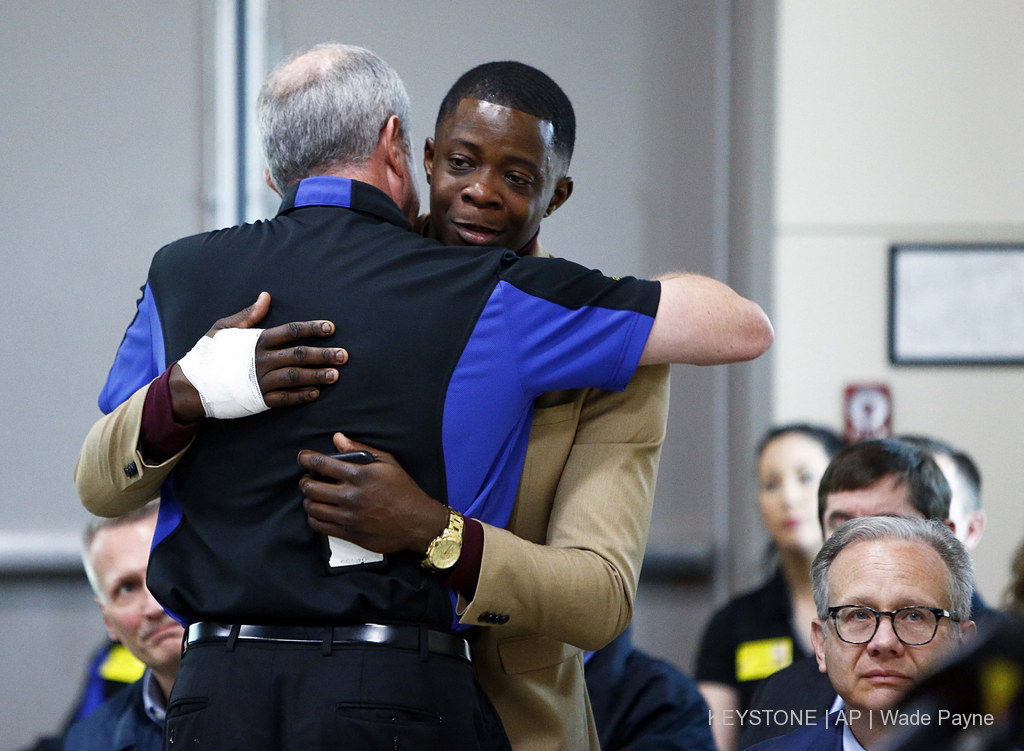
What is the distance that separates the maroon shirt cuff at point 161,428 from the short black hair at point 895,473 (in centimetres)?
141

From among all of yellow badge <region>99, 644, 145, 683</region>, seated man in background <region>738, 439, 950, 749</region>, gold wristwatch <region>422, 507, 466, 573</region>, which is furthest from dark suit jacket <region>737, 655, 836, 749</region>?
yellow badge <region>99, 644, 145, 683</region>

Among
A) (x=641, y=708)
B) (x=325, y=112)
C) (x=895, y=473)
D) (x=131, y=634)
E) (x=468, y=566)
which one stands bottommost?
(x=641, y=708)

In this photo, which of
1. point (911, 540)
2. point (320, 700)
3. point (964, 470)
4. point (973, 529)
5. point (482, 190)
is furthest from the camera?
point (964, 470)

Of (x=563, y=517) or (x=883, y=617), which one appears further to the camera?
(x=883, y=617)

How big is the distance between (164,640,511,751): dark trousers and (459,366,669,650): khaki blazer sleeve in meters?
0.11

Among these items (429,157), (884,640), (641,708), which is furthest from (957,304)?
(429,157)

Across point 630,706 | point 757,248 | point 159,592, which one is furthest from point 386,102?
point 757,248

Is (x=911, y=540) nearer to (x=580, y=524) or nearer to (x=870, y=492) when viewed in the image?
(x=870, y=492)

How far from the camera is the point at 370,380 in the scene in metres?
1.46

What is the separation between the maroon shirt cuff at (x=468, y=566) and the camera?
1.42 m

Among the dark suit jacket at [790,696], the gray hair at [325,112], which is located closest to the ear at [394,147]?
the gray hair at [325,112]

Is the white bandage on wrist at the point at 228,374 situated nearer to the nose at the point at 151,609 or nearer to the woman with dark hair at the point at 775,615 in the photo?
the nose at the point at 151,609

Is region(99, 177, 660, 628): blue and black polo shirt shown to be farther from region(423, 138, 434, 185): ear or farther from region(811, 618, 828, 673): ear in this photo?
region(811, 618, 828, 673): ear

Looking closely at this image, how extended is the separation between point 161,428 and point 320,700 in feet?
1.29
